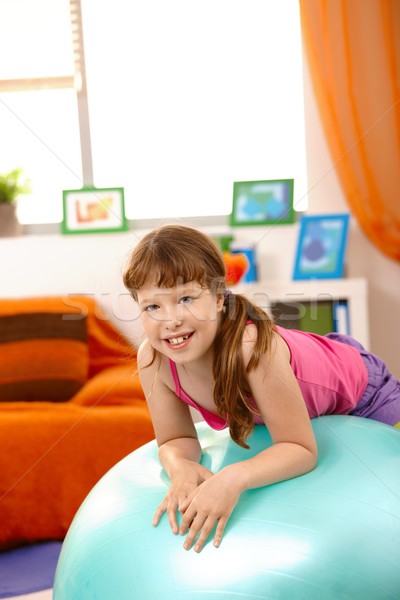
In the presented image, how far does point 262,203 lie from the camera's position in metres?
3.45

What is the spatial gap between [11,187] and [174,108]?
858 millimetres

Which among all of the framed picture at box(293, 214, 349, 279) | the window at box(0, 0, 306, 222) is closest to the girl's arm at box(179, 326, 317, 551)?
the framed picture at box(293, 214, 349, 279)

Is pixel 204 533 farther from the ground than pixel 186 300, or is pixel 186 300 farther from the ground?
pixel 186 300

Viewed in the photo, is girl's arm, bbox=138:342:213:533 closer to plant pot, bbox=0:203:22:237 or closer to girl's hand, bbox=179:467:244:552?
girl's hand, bbox=179:467:244:552

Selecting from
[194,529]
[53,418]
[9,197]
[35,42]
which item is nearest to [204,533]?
[194,529]

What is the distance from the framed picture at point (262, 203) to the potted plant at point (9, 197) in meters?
1.00

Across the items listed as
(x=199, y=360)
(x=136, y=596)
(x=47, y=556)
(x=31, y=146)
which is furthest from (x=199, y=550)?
(x=31, y=146)

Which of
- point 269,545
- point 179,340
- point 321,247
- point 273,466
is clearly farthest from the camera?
point 321,247

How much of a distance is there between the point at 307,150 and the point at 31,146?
4.33 ft

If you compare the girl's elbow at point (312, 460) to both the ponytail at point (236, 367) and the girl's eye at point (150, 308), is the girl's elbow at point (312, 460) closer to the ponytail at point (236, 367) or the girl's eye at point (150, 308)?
the ponytail at point (236, 367)

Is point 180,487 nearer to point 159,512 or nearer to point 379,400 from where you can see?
point 159,512

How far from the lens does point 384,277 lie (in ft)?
11.3

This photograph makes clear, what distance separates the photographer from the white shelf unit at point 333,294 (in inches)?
124

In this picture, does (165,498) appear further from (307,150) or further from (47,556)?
(307,150)
